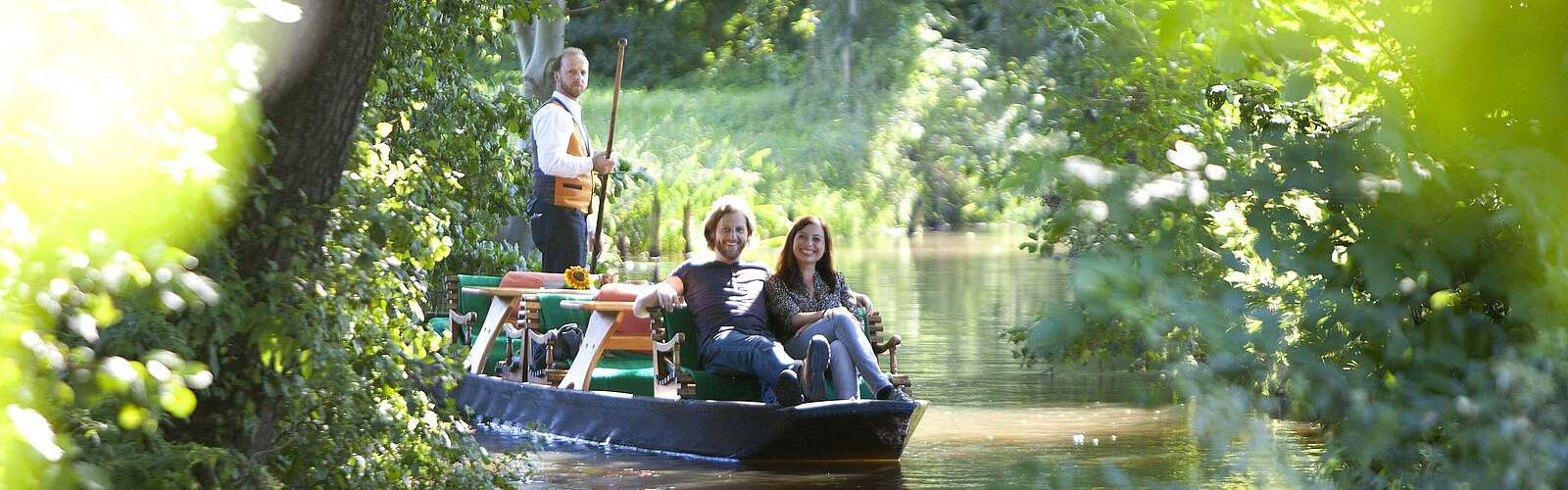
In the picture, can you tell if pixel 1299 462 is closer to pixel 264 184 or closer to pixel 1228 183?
pixel 1228 183

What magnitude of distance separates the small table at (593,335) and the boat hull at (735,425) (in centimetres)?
10

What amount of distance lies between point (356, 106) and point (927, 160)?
2743 centimetres

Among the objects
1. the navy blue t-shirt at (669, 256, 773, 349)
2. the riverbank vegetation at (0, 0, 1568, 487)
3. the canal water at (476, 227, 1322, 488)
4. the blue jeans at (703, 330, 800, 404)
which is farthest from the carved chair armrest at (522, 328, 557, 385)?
the riverbank vegetation at (0, 0, 1568, 487)

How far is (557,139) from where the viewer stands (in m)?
9.68

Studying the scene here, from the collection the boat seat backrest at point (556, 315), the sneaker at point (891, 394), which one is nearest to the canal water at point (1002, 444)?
the sneaker at point (891, 394)

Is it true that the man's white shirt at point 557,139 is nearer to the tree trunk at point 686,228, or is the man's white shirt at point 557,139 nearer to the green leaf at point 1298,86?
the green leaf at point 1298,86

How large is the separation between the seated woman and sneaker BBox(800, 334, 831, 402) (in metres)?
0.03

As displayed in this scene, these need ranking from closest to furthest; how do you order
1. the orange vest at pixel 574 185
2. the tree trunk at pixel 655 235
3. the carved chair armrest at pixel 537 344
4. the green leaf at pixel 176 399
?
1. the green leaf at pixel 176 399
2. the carved chair armrest at pixel 537 344
3. the orange vest at pixel 574 185
4. the tree trunk at pixel 655 235

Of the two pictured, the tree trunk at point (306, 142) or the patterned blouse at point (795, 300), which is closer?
the tree trunk at point (306, 142)

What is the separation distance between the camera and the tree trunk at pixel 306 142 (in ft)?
13.6

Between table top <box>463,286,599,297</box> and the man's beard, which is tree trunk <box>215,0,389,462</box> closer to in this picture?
the man's beard

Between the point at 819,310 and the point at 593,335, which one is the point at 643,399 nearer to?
the point at 593,335

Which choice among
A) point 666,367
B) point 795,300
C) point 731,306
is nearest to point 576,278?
point 666,367

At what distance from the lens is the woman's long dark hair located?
828 cm
